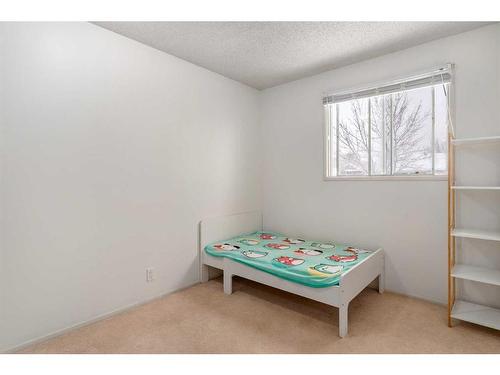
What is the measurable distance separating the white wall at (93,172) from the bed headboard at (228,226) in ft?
0.38

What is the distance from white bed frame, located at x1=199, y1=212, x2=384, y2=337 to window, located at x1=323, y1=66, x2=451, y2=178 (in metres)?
0.93

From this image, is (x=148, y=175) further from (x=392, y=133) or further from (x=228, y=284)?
(x=392, y=133)

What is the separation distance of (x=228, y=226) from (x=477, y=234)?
2320mm

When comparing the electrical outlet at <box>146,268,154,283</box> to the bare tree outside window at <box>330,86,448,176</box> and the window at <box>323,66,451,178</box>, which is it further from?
the bare tree outside window at <box>330,86,448,176</box>

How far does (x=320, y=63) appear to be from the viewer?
278cm

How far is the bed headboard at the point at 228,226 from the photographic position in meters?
2.92

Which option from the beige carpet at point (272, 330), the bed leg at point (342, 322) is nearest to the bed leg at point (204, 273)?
the beige carpet at point (272, 330)

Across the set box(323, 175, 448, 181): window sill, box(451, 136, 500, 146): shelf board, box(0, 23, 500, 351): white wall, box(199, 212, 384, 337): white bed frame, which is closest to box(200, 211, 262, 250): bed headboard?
box(199, 212, 384, 337): white bed frame

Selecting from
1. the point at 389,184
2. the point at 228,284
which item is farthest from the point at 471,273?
the point at 228,284

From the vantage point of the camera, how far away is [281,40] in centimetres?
231

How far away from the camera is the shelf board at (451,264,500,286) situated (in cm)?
192
